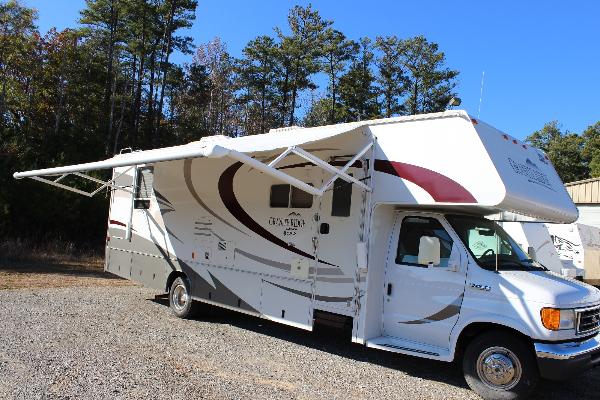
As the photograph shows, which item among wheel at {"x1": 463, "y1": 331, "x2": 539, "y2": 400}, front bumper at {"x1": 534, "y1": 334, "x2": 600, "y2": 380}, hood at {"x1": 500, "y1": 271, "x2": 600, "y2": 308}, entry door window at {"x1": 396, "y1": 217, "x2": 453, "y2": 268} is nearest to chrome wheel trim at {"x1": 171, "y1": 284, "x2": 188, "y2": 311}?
entry door window at {"x1": 396, "y1": 217, "x2": 453, "y2": 268}

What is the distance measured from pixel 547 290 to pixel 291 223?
3.37 metres

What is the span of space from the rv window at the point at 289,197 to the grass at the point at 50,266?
6.96 metres

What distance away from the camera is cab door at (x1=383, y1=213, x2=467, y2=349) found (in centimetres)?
589

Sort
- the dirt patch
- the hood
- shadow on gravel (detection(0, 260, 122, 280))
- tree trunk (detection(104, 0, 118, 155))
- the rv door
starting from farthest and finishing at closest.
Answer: tree trunk (detection(104, 0, 118, 155)) → shadow on gravel (detection(0, 260, 122, 280)) → the dirt patch → the rv door → the hood

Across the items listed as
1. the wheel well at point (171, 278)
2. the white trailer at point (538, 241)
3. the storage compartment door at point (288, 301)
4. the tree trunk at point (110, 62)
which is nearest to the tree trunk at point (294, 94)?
the tree trunk at point (110, 62)

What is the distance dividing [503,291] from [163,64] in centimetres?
3208

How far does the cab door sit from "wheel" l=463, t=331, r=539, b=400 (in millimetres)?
357

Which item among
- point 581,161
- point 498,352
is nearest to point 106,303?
point 498,352

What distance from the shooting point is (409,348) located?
19.8 ft

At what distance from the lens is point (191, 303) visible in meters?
8.78

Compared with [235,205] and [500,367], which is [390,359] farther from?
[235,205]

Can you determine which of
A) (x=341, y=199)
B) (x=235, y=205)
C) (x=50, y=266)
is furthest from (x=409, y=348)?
(x=50, y=266)

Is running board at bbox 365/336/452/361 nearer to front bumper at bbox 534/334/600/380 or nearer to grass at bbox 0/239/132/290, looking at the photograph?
front bumper at bbox 534/334/600/380

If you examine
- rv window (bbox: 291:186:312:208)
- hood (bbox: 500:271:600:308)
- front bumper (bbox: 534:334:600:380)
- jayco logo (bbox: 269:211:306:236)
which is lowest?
front bumper (bbox: 534:334:600:380)
